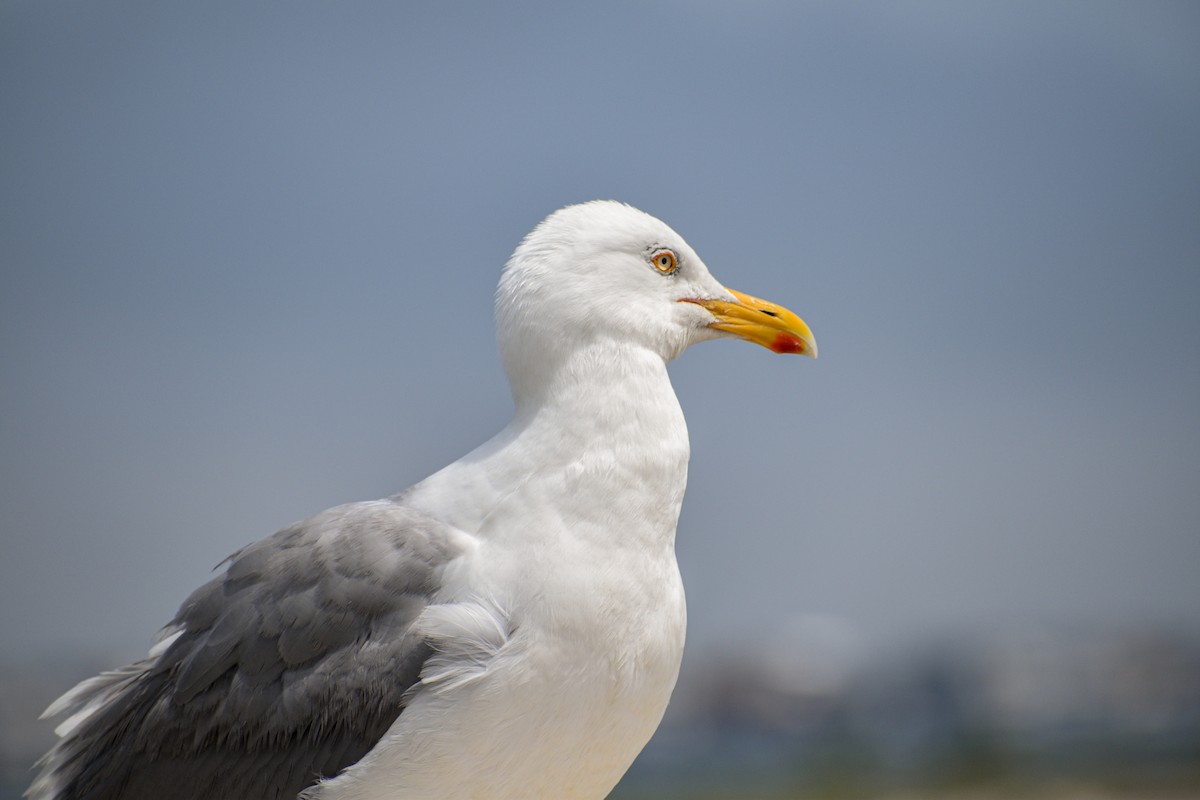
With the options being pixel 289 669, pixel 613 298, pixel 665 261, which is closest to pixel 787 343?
pixel 665 261

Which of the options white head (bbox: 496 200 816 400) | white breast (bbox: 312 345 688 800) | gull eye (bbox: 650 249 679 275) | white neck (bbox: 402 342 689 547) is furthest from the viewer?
gull eye (bbox: 650 249 679 275)

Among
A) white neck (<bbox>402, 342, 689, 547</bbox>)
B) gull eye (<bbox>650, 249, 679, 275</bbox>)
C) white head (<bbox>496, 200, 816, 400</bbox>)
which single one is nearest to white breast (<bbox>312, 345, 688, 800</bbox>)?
white neck (<bbox>402, 342, 689, 547</bbox>)

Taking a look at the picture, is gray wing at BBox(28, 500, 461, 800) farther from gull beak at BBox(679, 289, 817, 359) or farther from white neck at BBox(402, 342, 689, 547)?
gull beak at BBox(679, 289, 817, 359)

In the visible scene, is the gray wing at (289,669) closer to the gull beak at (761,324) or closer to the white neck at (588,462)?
the white neck at (588,462)

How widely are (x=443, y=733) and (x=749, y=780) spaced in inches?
221

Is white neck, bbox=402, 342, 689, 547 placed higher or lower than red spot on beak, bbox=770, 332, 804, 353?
lower

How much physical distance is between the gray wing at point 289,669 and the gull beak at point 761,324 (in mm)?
859

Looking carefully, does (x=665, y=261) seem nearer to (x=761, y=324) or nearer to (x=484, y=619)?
(x=761, y=324)

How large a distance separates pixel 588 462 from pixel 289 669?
75 cm

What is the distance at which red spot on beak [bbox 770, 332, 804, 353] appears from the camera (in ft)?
8.96

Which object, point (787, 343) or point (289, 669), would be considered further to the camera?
point (787, 343)

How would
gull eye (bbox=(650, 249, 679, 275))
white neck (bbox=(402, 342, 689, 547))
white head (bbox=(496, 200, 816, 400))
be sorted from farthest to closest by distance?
gull eye (bbox=(650, 249, 679, 275)) → white head (bbox=(496, 200, 816, 400)) → white neck (bbox=(402, 342, 689, 547))

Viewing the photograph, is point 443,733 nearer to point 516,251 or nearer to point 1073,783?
point 516,251

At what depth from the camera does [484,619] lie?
2186 mm
